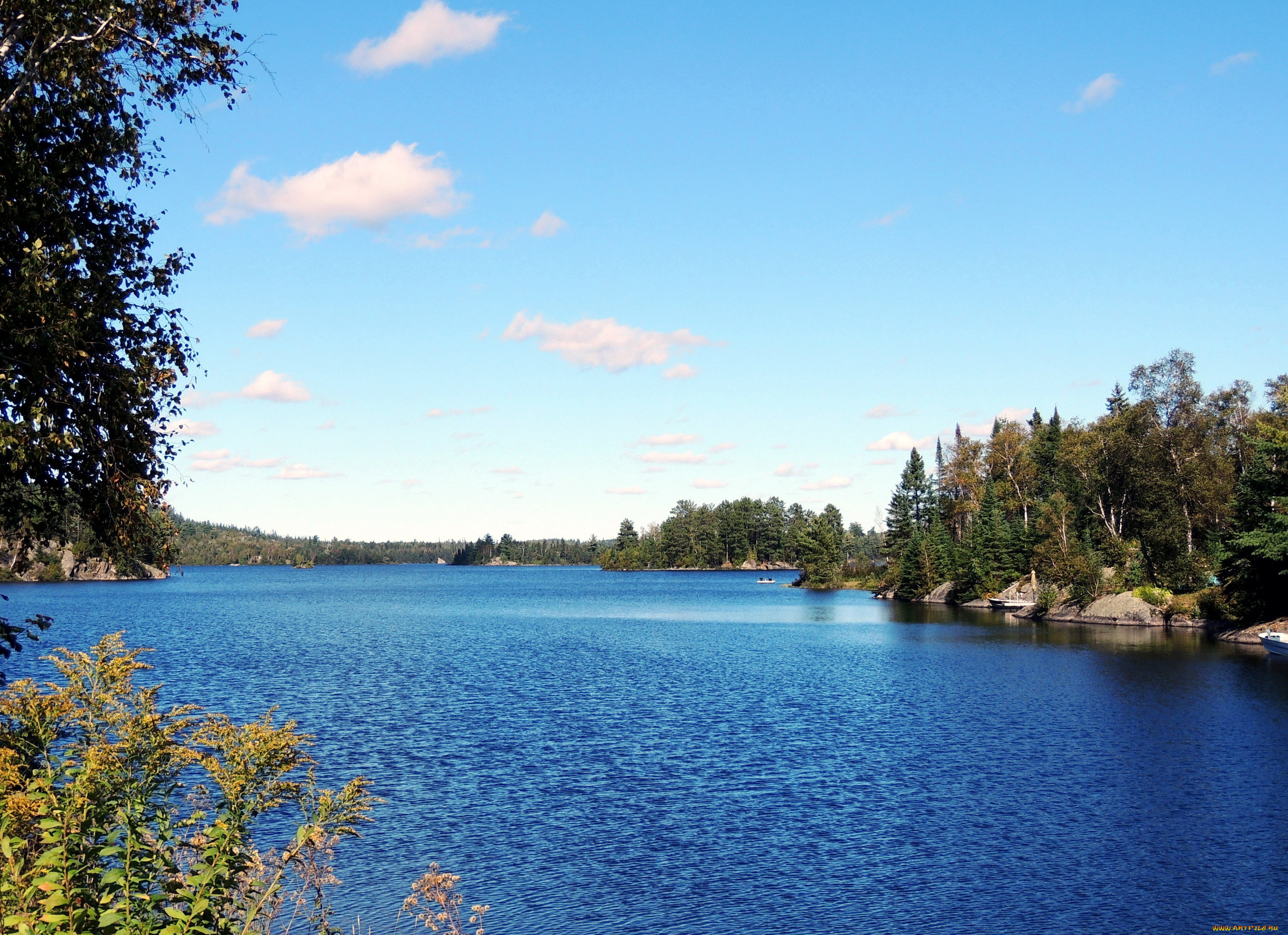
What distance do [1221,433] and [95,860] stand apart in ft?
304

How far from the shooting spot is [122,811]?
877cm

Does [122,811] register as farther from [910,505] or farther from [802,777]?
[910,505]

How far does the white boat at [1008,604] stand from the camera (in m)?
103

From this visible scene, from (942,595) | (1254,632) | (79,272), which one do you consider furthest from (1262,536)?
(79,272)

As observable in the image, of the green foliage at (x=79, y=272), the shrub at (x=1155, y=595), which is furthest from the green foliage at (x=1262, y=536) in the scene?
the green foliage at (x=79, y=272)

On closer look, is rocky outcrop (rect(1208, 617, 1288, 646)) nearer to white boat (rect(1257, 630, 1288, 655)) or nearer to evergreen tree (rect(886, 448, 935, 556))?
white boat (rect(1257, 630, 1288, 655))

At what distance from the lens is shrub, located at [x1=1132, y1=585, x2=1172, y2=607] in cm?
7894

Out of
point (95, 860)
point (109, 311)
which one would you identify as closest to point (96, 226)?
point (109, 311)

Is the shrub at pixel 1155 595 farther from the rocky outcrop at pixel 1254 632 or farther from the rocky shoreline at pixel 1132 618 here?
the rocky outcrop at pixel 1254 632

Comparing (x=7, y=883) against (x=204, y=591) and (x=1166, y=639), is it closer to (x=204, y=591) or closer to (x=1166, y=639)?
(x=1166, y=639)

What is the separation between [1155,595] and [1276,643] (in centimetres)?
2157

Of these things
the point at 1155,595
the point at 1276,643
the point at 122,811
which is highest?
the point at 122,811

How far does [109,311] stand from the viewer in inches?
571

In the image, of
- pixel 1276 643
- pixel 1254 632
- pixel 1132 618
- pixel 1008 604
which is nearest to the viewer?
pixel 1276 643
